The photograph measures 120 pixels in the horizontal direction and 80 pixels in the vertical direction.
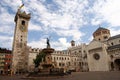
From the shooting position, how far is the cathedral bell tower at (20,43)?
5650cm

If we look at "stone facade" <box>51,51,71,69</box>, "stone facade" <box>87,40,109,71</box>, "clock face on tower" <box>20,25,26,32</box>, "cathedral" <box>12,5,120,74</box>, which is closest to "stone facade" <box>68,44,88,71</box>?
"cathedral" <box>12,5,120,74</box>

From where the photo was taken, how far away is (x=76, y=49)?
85.8 meters

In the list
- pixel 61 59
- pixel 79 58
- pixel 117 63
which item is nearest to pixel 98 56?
pixel 117 63

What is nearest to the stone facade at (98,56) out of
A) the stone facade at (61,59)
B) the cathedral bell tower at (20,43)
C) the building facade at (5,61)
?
the stone facade at (61,59)

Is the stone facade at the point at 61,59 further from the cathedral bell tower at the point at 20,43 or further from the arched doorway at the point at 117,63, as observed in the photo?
the arched doorway at the point at 117,63

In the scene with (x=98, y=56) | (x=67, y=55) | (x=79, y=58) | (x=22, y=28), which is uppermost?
(x=22, y=28)

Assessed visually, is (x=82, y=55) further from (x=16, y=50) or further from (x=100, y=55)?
(x=16, y=50)

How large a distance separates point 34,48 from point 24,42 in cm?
625

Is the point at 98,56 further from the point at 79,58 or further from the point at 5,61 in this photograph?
the point at 5,61

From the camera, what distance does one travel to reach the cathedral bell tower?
56.5 meters

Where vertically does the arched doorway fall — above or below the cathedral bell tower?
below

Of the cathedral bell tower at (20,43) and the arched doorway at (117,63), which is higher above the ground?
the cathedral bell tower at (20,43)

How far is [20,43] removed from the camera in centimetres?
6047

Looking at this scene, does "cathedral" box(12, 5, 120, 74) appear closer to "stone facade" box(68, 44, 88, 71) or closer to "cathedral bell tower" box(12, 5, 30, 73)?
"cathedral bell tower" box(12, 5, 30, 73)
